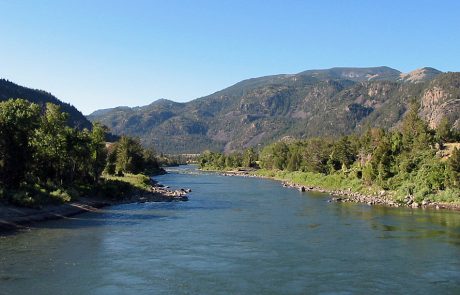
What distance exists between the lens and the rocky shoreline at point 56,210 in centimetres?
4934

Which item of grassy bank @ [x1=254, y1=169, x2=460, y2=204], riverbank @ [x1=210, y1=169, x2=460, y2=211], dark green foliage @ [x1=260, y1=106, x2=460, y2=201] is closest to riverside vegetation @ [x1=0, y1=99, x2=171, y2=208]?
riverbank @ [x1=210, y1=169, x2=460, y2=211]

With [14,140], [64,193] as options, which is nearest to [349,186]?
[64,193]

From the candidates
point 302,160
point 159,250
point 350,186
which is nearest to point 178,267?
point 159,250

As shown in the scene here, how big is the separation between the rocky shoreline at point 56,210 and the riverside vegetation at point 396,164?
123 feet

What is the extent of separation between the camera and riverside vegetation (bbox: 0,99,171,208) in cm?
6009

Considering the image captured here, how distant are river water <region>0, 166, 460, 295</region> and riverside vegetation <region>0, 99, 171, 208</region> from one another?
8.67 meters

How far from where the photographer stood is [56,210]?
59094mm

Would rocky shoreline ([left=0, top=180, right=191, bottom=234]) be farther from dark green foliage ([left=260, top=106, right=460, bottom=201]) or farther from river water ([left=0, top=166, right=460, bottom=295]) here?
dark green foliage ([left=260, top=106, right=460, bottom=201])

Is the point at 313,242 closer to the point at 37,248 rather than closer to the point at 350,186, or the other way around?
the point at 37,248

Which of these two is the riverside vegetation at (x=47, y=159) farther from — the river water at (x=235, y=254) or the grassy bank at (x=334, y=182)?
the grassy bank at (x=334, y=182)

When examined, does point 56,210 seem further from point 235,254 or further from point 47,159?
point 235,254

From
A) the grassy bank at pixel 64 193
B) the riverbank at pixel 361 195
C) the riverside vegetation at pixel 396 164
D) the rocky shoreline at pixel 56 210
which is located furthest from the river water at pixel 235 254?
the riverside vegetation at pixel 396 164

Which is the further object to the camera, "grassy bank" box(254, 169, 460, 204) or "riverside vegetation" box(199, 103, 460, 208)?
"riverside vegetation" box(199, 103, 460, 208)


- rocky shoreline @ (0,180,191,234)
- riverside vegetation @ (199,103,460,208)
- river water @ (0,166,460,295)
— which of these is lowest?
river water @ (0,166,460,295)
